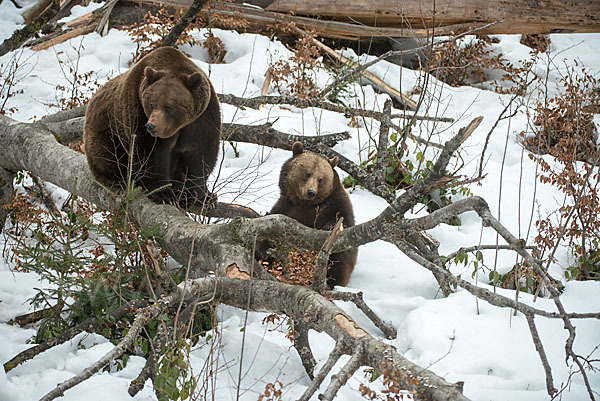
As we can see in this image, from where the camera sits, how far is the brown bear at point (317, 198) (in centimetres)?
529

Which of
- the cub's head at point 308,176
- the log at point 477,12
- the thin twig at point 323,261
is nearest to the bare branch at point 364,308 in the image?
the thin twig at point 323,261

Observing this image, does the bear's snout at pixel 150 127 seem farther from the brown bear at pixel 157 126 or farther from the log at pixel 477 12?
the log at pixel 477 12

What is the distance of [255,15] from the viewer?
31.3 ft

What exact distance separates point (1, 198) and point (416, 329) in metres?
→ 3.75

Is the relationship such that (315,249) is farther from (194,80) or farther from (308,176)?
(308,176)

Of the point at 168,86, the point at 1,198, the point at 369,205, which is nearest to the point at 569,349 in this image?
the point at 168,86

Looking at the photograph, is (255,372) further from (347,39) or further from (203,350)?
(347,39)

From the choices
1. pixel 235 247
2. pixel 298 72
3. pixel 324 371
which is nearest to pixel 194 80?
pixel 235 247

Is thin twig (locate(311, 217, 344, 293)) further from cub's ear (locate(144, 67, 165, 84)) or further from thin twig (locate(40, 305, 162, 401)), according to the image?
cub's ear (locate(144, 67, 165, 84))

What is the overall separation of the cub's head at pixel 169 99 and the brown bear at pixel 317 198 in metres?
1.36

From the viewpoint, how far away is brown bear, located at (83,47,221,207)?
400 centimetres

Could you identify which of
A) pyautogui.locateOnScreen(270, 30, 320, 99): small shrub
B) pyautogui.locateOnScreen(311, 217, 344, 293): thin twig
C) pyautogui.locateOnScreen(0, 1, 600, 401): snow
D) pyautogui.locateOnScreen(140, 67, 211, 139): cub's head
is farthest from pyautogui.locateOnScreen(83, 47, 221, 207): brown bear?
pyautogui.locateOnScreen(270, 30, 320, 99): small shrub

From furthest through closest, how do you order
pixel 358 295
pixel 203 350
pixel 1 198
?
pixel 1 198
pixel 203 350
pixel 358 295

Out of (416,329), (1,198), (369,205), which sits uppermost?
(369,205)
